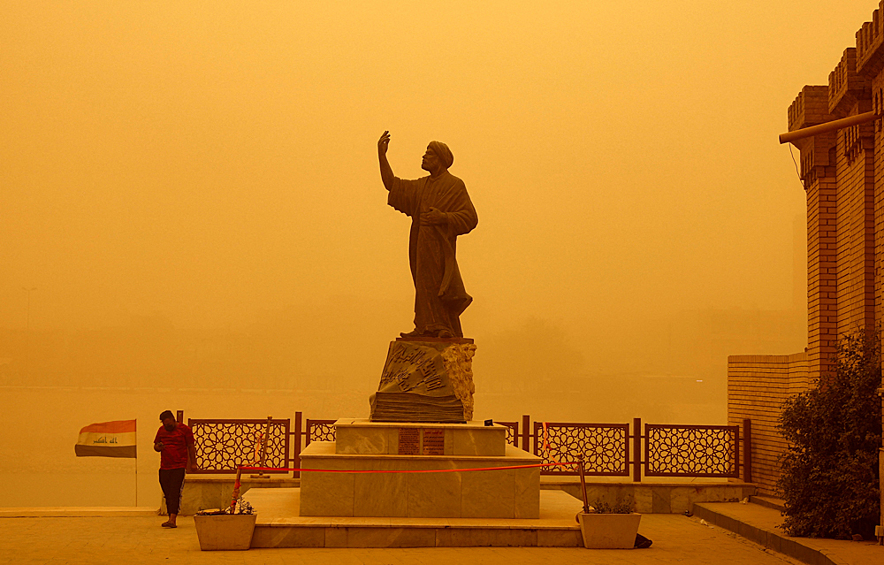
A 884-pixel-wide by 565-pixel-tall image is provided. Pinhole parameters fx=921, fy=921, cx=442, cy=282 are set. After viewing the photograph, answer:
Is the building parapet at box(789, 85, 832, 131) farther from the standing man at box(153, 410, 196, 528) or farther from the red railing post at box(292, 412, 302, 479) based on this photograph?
the standing man at box(153, 410, 196, 528)

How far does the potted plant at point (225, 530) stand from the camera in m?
8.80

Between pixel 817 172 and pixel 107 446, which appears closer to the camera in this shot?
pixel 817 172

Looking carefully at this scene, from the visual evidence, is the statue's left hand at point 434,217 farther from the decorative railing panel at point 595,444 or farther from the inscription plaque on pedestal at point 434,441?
the decorative railing panel at point 595,444

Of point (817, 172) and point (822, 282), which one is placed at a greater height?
point (817, 172)

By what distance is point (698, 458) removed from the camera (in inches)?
550

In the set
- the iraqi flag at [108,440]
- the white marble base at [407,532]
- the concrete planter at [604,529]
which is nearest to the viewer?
the white marble base at [407,532]

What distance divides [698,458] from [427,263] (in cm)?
572

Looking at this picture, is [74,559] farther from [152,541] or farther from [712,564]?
[712,564]

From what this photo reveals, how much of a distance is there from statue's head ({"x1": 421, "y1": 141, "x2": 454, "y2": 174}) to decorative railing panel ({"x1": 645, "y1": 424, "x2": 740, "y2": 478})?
211 inches

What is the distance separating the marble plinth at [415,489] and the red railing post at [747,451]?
542 cm

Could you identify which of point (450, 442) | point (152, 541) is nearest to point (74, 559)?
point (152, 541)

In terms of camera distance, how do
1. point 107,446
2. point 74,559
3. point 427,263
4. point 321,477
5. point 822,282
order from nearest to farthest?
point 74,559, point 321,477, point 427,263, point 822,282, point 107,446

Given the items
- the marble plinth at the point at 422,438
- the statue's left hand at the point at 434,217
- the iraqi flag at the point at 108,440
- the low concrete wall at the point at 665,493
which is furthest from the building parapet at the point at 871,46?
the iraqi flag at the point at 108,440

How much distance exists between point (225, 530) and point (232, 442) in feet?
16.1
